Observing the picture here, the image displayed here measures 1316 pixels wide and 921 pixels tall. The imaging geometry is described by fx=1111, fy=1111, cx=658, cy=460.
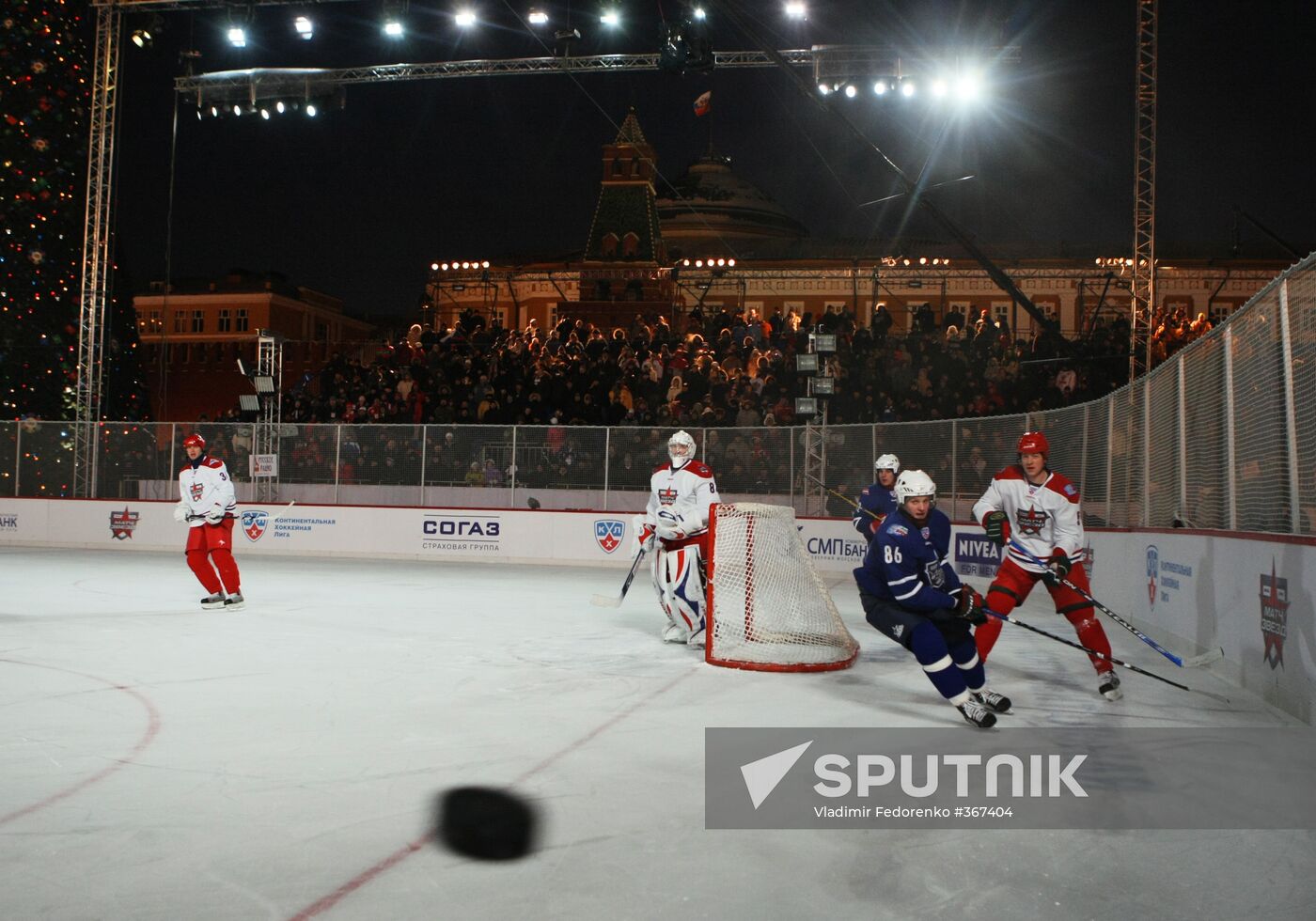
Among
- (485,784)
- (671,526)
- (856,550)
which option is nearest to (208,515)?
(671,526)

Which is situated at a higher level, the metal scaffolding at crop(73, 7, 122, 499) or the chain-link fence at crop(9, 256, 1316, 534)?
the metal scaffolding at crop(73, 7, 122, 499)

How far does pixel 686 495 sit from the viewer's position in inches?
348

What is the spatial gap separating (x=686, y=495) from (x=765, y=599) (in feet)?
3.72

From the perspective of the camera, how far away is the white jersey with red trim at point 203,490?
1029cm

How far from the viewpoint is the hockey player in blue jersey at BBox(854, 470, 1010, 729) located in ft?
19.0

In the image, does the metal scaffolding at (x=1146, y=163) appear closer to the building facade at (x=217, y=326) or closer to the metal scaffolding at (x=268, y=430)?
the metal scaffolding at (x=268, y=430)

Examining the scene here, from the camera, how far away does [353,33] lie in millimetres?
17625

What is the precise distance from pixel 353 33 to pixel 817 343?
894cm

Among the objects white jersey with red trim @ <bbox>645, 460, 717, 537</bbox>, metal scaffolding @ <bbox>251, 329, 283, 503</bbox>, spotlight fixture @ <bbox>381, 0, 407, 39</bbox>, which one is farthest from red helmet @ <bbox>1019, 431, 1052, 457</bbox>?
metal scaffolding @ <bbox>251, 329, 283, 503</bbox>

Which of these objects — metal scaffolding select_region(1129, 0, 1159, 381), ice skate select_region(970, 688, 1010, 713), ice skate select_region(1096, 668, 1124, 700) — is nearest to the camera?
ice skate select_region(970, 688, 1010, 713)

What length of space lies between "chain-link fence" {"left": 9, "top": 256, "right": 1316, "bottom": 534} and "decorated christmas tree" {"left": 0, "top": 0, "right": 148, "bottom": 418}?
1372 mm

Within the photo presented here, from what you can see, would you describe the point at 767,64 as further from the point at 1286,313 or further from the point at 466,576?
the point at 1286,313

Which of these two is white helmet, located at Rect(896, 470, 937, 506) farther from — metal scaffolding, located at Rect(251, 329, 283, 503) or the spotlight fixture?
metal scaffolding, located at Rect(251, 329, 283, 503)

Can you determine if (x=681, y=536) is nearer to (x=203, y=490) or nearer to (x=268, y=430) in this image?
(x=203, y=490)
